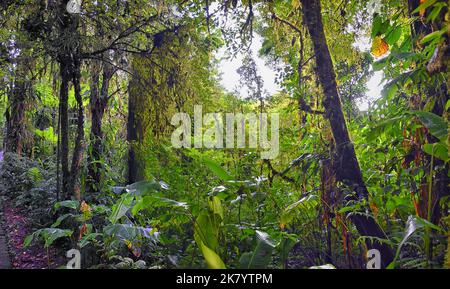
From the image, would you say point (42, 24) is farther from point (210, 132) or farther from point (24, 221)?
point (24, 221)

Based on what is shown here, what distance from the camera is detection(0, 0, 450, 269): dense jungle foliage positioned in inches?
86.5

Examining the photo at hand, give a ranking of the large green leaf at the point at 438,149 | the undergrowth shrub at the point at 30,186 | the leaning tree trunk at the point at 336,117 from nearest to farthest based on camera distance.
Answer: the large green leaf at the point at 438,149
the leaning tree trunk at the point at 336,117
the undergrowth shrub at the point at 30,186

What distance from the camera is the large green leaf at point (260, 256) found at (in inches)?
76.2

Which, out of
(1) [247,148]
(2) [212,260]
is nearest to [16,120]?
(1) [247,148]

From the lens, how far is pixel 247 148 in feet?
16.5

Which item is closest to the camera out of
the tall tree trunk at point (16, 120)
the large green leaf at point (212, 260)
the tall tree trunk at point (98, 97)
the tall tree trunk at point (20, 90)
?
the large green leaf at point (212, 260)

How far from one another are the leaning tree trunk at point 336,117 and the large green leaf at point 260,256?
0.98 meters

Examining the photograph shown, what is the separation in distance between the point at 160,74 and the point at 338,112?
2938 mm

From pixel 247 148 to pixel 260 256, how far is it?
312 cm

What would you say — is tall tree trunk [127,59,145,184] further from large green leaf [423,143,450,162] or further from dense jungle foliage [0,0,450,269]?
large green leaf [423,143,450,162]

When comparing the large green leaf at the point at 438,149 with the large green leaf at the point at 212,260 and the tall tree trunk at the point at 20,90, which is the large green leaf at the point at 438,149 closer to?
the large green leaf at the point at 212,260

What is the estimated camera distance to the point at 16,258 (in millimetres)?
4559

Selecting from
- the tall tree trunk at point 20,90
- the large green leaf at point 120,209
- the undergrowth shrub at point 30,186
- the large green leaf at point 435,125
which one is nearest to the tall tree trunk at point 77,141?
the tall tree trunk at point 20,90
